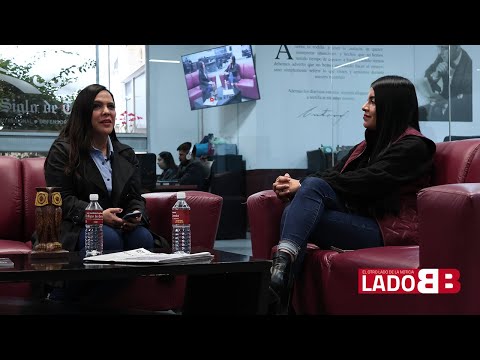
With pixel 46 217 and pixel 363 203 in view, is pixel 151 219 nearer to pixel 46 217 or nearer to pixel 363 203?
pixel 46 217

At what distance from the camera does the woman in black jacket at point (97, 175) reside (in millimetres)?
2682

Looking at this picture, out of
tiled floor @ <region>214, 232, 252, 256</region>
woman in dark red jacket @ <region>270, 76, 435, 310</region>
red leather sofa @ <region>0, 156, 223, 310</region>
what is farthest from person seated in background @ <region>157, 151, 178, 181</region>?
woman in dark red jacket @ <region>270, 76, 435, 310</region>

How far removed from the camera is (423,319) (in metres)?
2.04

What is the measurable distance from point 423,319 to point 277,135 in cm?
552

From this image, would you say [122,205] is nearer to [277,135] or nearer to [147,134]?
[277,135]

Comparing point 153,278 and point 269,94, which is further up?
point 269,94

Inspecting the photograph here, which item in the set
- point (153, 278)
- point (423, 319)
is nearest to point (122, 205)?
point (153, 278)

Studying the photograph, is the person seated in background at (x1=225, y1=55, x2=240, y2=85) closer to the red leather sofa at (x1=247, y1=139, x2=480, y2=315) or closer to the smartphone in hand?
the red leather sofa at (x1=247, y1=139, x2=480, y2=315)

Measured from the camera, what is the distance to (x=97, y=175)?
9.39ft

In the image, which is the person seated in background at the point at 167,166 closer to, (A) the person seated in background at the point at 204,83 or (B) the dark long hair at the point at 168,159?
(B) the dark long hair at the point at 168,159

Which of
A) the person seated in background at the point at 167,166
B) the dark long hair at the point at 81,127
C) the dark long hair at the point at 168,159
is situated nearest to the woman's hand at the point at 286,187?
the dark long hair at the point at 81,127

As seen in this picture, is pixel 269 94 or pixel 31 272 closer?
pixel 31 272

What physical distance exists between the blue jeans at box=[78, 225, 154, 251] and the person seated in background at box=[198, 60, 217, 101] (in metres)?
5.16

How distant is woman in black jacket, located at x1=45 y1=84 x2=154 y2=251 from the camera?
268 centimetres
